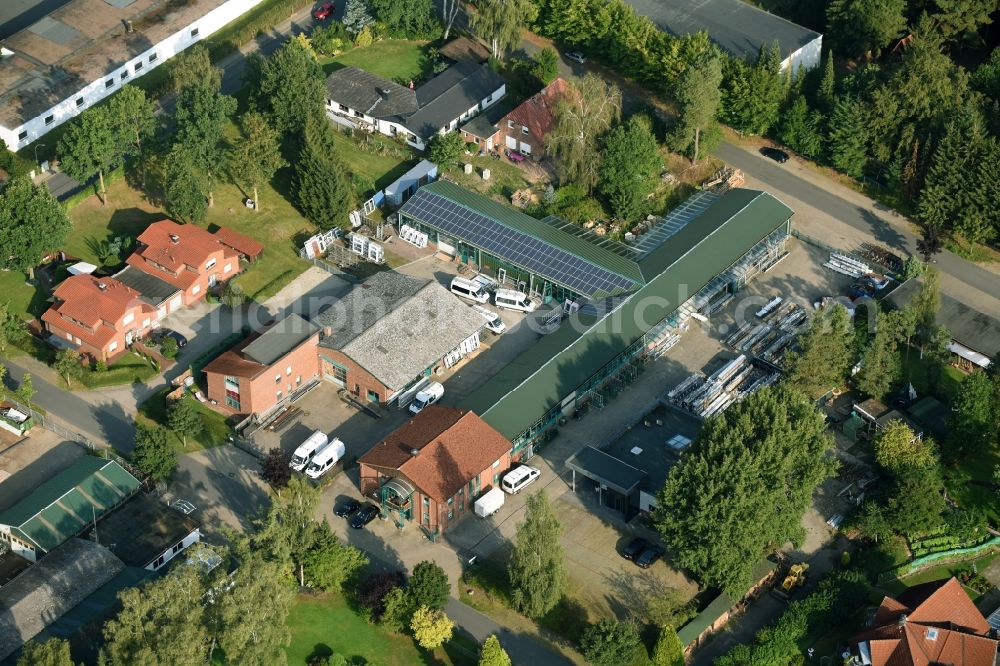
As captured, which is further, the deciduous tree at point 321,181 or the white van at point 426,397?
the deciduous tree at point 321,181

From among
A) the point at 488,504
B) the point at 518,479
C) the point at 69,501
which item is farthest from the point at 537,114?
the point at 69,501

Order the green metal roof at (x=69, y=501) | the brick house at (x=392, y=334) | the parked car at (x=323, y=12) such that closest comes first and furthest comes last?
the green metal roof at (x=69, y=501) → the brick house at (x=392, y=334) → the parked car at (x=323, y=12)

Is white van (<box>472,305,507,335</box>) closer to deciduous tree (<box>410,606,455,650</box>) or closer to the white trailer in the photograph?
the white trailer

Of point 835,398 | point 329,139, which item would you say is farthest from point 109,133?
point 835,398

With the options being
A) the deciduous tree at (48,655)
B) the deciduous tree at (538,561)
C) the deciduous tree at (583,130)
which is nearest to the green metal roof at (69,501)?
the deciduous tree at (48,655)

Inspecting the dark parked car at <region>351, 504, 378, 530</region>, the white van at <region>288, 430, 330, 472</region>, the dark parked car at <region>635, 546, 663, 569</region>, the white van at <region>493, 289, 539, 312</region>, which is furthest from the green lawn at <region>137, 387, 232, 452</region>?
the dark parked car at <region>635, 546, 663, 569</region>

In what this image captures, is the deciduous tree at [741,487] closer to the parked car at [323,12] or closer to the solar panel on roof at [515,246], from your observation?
the solar panel on roof at [515,246]

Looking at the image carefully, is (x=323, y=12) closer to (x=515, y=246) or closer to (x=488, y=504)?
(x=515, y=246)
